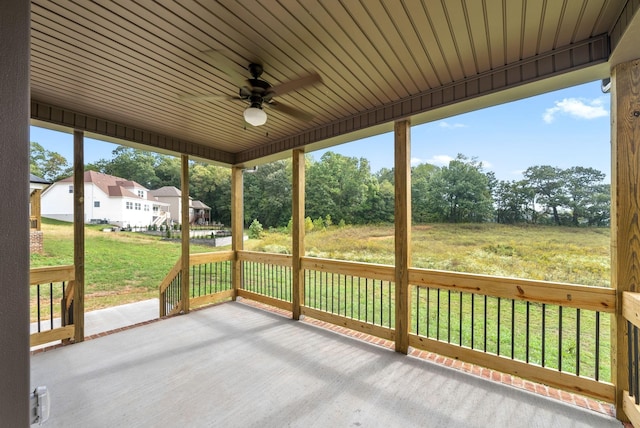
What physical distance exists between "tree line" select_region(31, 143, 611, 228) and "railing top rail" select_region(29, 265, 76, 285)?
4.05ft

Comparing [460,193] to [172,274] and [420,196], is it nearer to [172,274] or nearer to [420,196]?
[420,196]

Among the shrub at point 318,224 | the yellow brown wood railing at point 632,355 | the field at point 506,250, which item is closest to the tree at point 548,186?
the field at point 506,250

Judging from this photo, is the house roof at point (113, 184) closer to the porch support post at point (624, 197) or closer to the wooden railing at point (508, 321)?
the wooden railing at point (508, 321)

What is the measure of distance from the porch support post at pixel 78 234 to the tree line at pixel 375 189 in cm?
37

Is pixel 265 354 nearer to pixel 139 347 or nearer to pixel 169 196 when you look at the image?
pixel 139 347

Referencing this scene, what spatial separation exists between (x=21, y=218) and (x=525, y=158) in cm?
425

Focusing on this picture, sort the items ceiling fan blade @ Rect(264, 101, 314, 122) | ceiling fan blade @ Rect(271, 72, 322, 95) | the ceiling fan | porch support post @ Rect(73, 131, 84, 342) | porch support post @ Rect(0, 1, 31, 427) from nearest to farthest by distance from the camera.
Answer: porch support post @ Rect(0, 1, 31, 427) → ceiling fan blade @ Rect(271, 72, 322, 95) → the ceiling fan → ceiling fan blade @ Rect(264, 101, 314, 122) → porch support post @ Rect(73, 131, 84, 342)

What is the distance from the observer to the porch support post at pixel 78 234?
10.9 ft

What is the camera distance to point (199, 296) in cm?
459

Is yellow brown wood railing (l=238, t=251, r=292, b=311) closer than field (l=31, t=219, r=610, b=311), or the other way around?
field (l=31, t=219, r=610, b=311)

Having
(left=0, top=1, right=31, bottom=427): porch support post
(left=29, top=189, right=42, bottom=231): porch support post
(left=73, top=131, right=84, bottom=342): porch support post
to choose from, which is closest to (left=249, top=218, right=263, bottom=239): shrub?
(left=73, top=131, right=84, bottom=342): porch support post

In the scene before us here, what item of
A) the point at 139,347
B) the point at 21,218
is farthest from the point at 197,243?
the point at 21,218

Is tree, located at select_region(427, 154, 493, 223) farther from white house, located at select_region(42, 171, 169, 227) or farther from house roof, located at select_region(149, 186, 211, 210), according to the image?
white house, located at select_region(42, 171, 169, 227)

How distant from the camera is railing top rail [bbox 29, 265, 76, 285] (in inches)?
122
